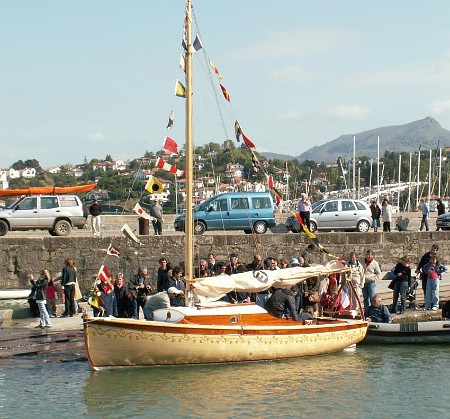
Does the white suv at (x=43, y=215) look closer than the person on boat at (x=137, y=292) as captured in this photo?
No

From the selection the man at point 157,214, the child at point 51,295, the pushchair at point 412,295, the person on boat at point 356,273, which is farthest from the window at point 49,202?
the pushchair at point 412,295

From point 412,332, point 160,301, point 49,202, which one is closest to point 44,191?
point 49,202

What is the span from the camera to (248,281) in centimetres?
2017

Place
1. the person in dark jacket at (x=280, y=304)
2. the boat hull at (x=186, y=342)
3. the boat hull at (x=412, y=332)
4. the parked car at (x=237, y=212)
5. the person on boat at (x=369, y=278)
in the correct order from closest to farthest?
1. the boat hull at (x=186, y=342)
2. the person in dark jacket at (x=280, y=304)
3. the boat hull at (x=412, y=332)
4. the person on boat at (x=369, y=278)
5. the parked car at (x=237, y=212)

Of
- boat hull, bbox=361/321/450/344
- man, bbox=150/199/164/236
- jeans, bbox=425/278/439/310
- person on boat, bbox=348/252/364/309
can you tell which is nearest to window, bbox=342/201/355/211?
man, bbox=150/199/164/236

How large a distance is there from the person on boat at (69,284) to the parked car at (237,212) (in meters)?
8.18

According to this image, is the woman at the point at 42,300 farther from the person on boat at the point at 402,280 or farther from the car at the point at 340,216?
the car at the point at 340,216

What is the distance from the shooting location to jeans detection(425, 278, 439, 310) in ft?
76.7

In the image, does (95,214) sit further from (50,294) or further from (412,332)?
(412,332)

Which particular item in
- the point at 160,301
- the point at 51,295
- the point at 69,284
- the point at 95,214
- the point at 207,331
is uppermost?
the point at 95,214

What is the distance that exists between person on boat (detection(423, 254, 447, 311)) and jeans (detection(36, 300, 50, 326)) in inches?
367

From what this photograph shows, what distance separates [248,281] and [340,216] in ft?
46.3

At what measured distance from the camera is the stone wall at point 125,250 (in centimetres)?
2920

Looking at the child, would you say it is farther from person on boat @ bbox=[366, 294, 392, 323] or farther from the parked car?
the parked car
